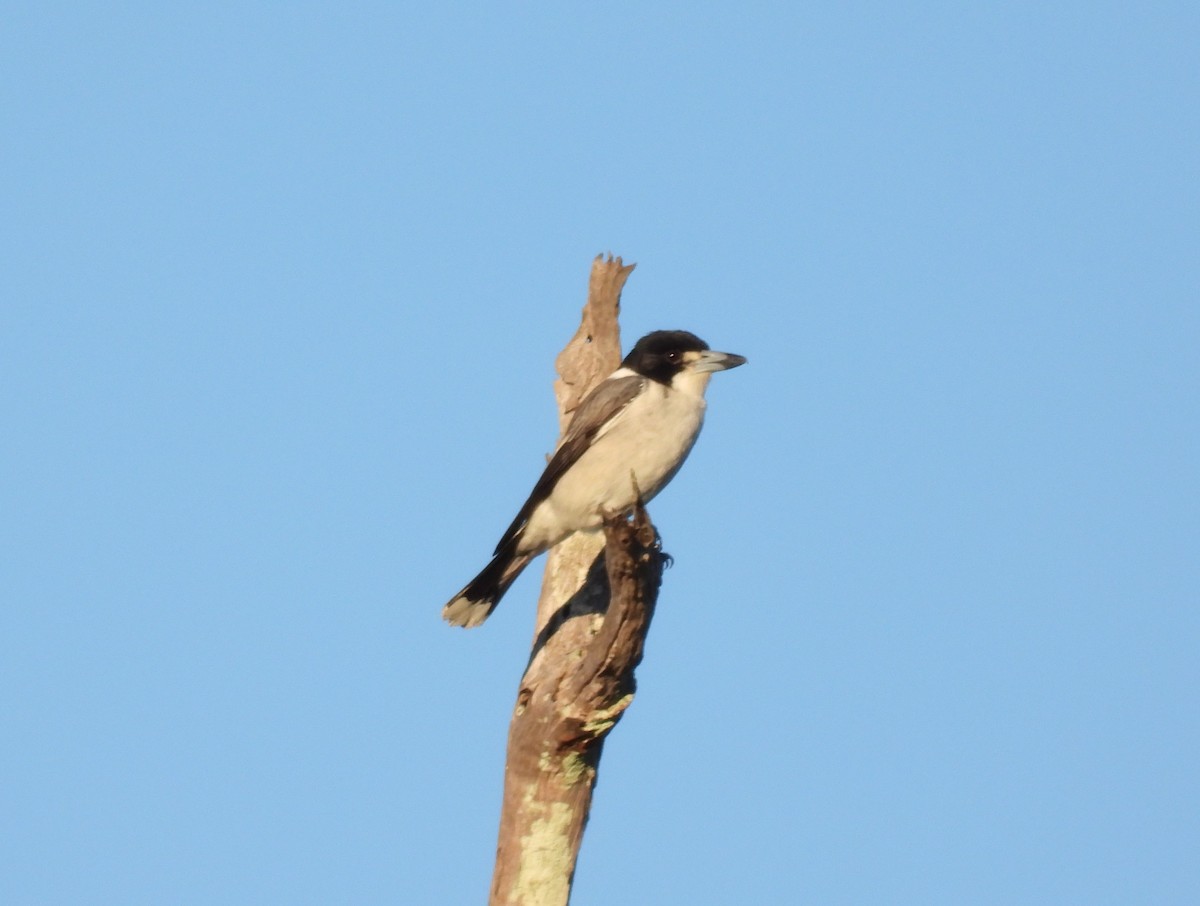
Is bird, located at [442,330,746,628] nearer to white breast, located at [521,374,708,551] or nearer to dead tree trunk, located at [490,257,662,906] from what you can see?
white breast, located at [521,374,708,551]

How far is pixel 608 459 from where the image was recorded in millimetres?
7773

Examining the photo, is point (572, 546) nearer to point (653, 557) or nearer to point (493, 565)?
point (493, 565)

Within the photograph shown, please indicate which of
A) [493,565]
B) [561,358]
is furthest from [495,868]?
[561,358]

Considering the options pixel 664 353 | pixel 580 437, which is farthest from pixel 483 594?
pixel 664 353

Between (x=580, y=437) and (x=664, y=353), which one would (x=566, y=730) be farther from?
(x=664, y=353)

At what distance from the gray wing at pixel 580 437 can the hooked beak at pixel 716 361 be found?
14.6 inches

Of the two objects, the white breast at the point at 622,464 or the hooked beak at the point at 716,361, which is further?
the hooked beak at the point at 716,361

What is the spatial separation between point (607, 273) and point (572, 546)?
63.0 inches

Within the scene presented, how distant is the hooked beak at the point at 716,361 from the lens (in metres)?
8.22

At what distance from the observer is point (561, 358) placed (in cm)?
884

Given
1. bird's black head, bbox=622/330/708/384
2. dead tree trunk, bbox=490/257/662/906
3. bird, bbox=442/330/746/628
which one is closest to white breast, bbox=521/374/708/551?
bird, bbox=442/330/746/628

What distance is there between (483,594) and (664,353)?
152cm

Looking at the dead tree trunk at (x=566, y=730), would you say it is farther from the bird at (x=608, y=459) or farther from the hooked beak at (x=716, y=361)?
the hooked beak at (x=716, y=361)

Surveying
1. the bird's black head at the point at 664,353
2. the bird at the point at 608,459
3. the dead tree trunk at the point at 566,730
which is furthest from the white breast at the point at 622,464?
the dead tree trunk at the point at 566,730
